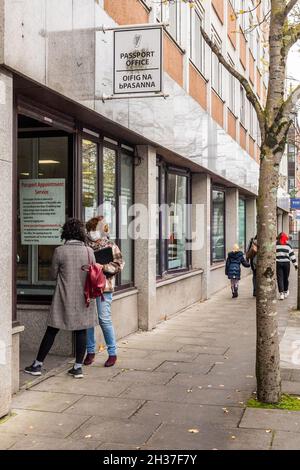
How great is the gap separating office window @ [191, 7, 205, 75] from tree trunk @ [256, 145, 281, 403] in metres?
9.08

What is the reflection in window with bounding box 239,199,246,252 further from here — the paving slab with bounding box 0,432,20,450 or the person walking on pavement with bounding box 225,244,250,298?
the paving slab with bounding box 0,432,20,450

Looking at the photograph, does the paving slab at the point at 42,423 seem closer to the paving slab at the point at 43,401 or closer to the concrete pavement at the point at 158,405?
the concrete pavement at the point at 158,405

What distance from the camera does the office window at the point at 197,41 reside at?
14.7 metres

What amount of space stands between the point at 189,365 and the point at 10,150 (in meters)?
3.83

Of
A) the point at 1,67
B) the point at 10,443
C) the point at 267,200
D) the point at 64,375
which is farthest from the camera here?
the point at 64,375

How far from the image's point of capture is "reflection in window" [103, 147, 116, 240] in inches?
379

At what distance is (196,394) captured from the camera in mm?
6625

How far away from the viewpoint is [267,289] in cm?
619

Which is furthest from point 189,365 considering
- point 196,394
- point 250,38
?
point 250,38

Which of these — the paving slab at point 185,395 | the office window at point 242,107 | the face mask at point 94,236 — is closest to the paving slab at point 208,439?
the paving slab at point 185,395

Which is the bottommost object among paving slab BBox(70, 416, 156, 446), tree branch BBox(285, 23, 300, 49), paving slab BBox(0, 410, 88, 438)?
paving slab BBox(70, 416, 156, 446)

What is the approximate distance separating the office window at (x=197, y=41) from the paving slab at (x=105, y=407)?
10250mm

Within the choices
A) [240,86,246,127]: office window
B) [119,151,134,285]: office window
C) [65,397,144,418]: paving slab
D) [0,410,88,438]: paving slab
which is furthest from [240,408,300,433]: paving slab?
[240,86,246,127]: office window

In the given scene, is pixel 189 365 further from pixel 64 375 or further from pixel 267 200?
Result: pixel 267 200
